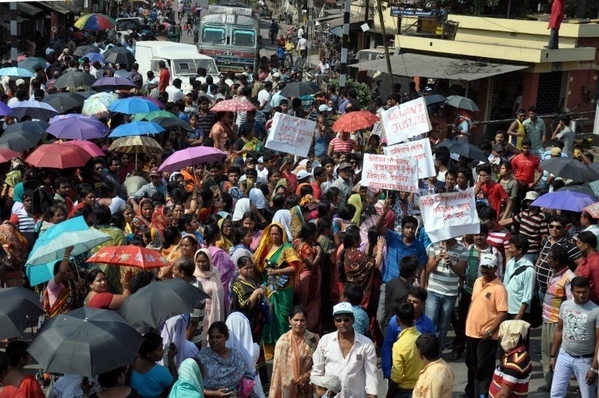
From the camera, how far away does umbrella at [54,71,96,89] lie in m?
19.2

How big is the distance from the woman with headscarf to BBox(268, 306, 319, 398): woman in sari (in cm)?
112

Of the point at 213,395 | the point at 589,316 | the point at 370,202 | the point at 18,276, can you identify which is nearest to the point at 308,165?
the point at 370,202

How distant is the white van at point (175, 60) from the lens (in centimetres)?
2622

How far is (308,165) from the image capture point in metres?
14.6

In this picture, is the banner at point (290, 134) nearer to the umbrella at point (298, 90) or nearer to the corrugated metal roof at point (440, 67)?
the umbrella at point (298, 90)

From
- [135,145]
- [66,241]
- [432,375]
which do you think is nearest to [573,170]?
[135,145]

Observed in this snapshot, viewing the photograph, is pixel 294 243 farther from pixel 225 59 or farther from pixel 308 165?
pixel 225 59

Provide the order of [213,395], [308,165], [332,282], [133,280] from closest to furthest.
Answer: [213,395] → [133,280] → [332,282] → [308,165]

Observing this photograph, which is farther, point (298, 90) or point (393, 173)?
point (298, 90)

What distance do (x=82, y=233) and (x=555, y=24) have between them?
1632cm

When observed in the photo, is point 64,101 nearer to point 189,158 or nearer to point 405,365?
point 189,158

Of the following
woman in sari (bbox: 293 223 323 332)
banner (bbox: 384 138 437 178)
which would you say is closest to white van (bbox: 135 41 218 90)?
banner (bbox: 384 138 437 178)

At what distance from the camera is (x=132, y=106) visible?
16406 millimetres

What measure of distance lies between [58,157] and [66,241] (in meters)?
3.88
